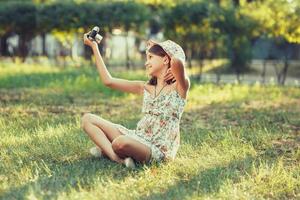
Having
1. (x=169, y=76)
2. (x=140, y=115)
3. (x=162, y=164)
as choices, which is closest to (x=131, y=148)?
(x=162, y=164)

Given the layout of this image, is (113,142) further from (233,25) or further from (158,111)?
(233,25)

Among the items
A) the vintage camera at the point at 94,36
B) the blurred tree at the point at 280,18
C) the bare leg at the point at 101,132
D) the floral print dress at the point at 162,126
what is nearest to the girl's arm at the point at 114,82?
the vintage camera at the point at 94,36

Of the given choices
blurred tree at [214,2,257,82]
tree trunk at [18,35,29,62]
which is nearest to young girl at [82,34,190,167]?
blurred tree at [214,2,257,82]

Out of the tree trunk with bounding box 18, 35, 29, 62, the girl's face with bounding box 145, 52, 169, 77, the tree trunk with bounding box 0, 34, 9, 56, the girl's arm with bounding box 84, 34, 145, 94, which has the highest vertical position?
the girl's face with bounding box 145, 52, 169, 77

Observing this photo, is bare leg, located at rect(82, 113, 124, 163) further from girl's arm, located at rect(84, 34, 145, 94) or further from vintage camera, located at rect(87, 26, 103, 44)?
vintage camera, located at rect(87, 26, 103, 44)

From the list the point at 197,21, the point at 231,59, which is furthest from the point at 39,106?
the point at 231,59

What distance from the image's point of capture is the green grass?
4.57m

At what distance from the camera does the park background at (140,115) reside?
15.5 feet

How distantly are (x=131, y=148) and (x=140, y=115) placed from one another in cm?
437

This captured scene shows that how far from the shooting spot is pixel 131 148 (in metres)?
5.26

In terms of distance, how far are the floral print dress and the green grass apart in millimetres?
155

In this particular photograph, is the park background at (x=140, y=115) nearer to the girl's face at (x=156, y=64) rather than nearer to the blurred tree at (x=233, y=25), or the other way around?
the blurred tree at (x=233, y=25)

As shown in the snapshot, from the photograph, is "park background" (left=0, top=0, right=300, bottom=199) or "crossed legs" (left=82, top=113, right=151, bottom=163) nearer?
"park background" (left=0, top=0, right=300, bottom=199)

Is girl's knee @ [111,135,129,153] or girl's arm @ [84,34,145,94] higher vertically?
girl's arm @ [84,34,145,94]
